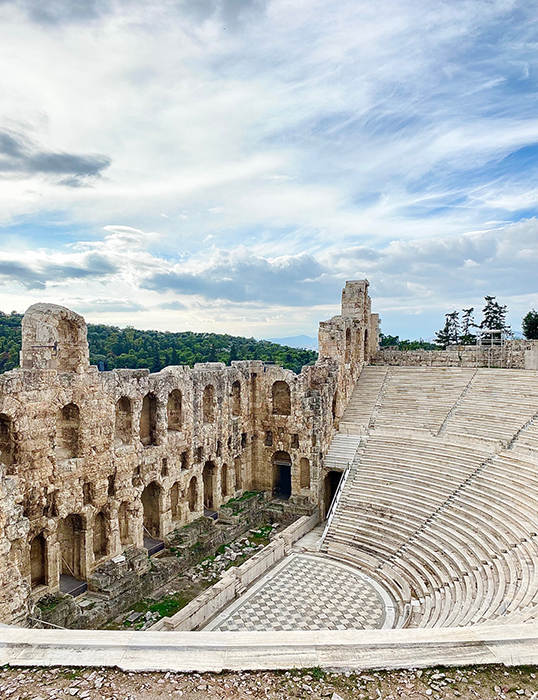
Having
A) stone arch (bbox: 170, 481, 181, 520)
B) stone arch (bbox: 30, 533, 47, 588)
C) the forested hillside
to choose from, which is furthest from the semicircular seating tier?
the forested hillside

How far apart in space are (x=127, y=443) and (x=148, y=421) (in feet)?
8.38

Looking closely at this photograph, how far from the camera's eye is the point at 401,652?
8.23 m

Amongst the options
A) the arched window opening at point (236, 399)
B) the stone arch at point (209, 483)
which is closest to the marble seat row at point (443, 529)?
the stone arch at point (209, 483)

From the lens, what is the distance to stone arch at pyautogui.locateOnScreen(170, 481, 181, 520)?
21.8 metres

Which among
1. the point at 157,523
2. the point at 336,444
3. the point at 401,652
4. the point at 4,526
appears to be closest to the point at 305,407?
the point at 336,444

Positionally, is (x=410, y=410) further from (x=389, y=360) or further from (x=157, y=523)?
(x=157, y=523)

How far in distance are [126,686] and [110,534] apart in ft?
36.2

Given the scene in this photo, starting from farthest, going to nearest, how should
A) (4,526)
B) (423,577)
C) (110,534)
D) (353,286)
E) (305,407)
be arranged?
1. (353,286)
2. (305,407)
3. (110,534)
4. (423,577)
5. (4,526)

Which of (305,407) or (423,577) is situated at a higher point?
(305,407)

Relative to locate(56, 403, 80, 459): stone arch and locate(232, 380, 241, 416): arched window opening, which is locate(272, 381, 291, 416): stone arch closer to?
locate(232, 380, 241, 416): arched window opening

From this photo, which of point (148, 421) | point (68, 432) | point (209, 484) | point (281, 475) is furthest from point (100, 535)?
point (281, 475)

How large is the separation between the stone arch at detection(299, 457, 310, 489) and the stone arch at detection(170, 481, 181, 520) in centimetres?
660

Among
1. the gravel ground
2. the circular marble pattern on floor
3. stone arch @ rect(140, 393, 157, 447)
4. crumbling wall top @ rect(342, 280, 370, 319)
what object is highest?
crumbling wall top @ rect(342, 280, 370, 319)

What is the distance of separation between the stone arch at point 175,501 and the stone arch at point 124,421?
3.89 metres
